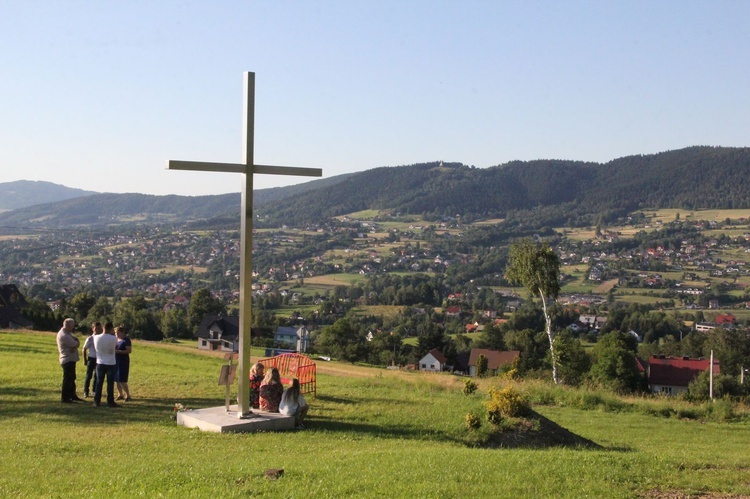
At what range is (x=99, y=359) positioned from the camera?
13547 millimetres

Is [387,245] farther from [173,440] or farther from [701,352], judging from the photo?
[173,440]

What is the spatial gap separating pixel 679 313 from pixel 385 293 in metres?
31.3

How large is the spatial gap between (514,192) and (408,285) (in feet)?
238

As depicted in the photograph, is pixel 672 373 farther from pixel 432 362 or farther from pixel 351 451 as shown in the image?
pixel 351 451

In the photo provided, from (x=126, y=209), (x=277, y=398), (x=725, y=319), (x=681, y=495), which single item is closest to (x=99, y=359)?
(x=277, y=398)

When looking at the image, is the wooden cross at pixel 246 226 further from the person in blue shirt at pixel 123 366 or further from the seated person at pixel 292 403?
the person in blue shirt at pixel 123 366

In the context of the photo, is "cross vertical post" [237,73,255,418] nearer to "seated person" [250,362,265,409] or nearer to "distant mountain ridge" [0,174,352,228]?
"seated person" [250,362,265,409]

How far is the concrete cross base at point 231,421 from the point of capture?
11641mm

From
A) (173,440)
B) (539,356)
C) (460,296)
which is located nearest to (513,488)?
(173,440)

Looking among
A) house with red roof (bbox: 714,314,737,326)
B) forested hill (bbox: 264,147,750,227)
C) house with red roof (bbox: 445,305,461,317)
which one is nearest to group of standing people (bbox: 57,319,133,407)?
house with red roof (bbox: 445,305,461,317)

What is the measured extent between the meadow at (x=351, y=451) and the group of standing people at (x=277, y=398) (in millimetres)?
390

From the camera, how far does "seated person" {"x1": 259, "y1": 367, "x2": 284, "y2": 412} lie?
12703 millimetres

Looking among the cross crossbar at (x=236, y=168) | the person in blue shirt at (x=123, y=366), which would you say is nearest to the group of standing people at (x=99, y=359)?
the person in blue shirt at (x=123, y=366)

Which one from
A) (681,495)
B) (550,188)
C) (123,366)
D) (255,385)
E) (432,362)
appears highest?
(550,188)
